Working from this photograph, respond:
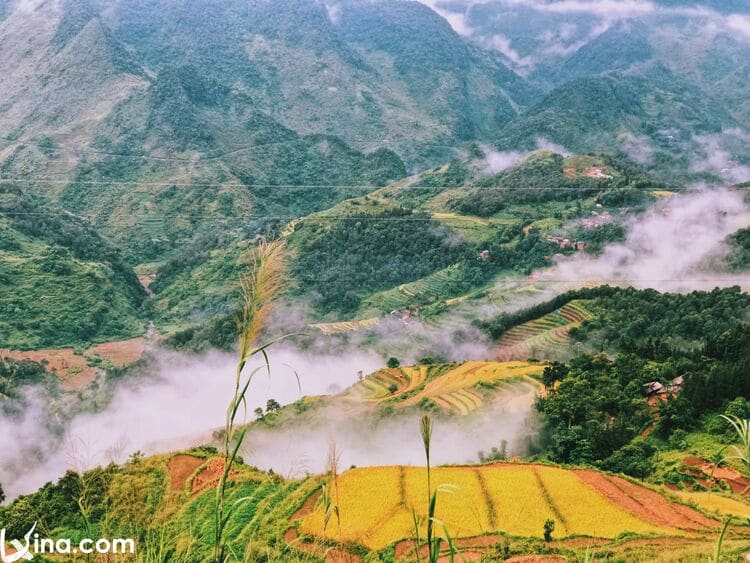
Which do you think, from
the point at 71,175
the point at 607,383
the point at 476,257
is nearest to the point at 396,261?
the point at 476,257

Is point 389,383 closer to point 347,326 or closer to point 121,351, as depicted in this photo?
point 347,326

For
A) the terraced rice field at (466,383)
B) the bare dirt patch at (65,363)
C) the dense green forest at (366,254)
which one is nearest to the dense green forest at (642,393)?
the terraced rice field at (466,383)

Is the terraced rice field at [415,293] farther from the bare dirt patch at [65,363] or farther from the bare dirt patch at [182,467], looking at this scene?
the bare dirt patch at [182,467]

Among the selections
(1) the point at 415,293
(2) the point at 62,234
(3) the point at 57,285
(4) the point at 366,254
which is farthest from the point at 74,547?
(2) the point at 62,234

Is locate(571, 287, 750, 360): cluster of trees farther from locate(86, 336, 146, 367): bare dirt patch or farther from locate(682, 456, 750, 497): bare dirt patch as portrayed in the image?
locate(86, 336, 146, 367): bare dirt patch

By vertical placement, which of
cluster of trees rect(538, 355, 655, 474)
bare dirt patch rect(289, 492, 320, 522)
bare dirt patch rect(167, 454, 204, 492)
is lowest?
cluster of trees rect(538, 355, 655, 474)

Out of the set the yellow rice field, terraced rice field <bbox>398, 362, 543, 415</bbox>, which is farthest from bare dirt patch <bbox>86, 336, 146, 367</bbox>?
terraced rice field <bbox>398, 362, 543, 415</bbox>
